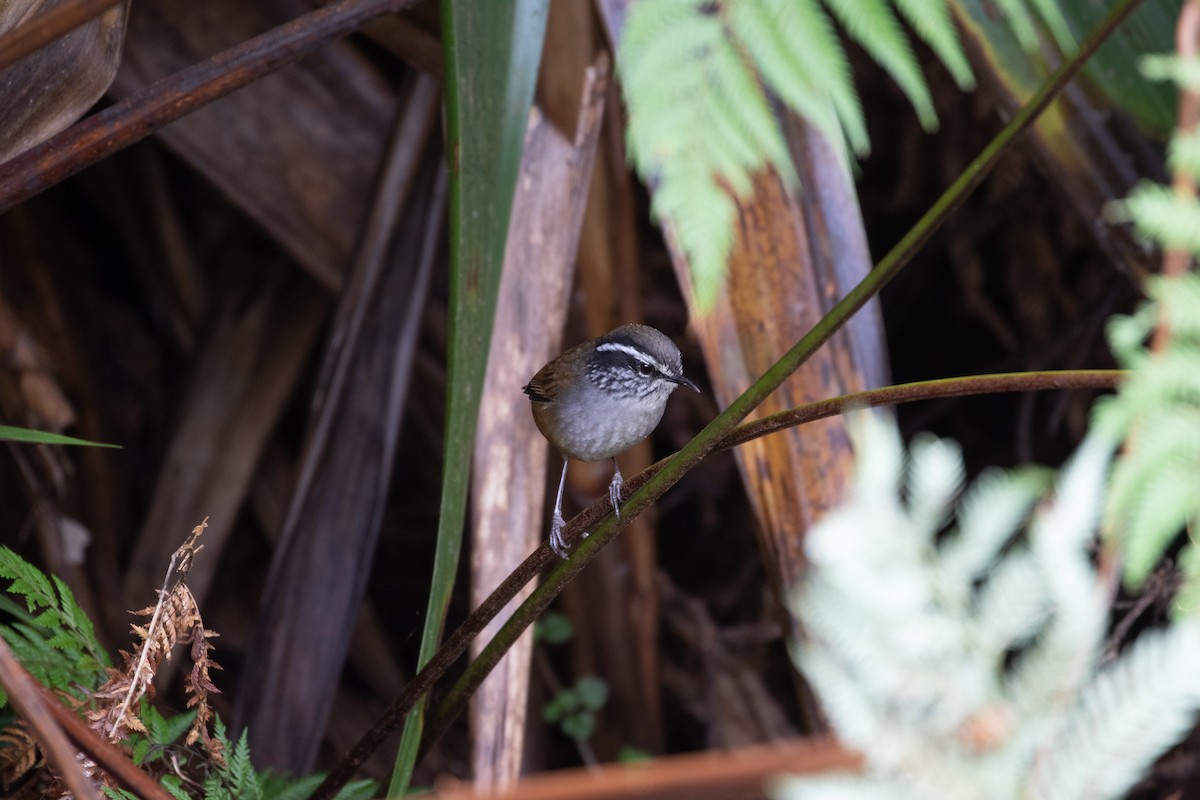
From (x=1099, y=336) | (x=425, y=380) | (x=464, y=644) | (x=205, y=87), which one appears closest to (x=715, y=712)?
(x=425, y=380)

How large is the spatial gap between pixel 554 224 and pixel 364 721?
2424mm

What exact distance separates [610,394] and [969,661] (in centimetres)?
196

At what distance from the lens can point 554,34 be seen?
2814 mm

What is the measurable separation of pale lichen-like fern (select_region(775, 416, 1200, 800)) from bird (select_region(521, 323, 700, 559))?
177cm

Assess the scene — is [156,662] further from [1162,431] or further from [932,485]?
[1162,431]

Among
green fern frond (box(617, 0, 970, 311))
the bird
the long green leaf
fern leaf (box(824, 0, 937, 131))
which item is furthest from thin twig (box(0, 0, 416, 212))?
the bird

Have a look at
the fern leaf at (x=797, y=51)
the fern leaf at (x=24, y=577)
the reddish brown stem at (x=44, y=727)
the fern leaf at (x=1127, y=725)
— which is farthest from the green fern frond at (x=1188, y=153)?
the fern leaf at (x=24, y=577)

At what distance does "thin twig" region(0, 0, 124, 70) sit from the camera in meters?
1.37

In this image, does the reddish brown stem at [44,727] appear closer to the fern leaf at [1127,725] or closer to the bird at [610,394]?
the fern leaf at [1127,725]

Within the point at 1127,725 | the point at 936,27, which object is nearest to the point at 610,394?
the point at 936,27

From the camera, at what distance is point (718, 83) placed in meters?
1.25

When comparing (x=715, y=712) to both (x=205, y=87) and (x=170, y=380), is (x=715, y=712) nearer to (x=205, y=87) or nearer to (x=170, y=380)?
(x=170, y=380)

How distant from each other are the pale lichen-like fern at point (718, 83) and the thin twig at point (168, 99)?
770 millimetres

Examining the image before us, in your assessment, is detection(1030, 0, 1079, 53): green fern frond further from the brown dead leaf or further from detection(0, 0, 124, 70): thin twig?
the brown dead leaf
